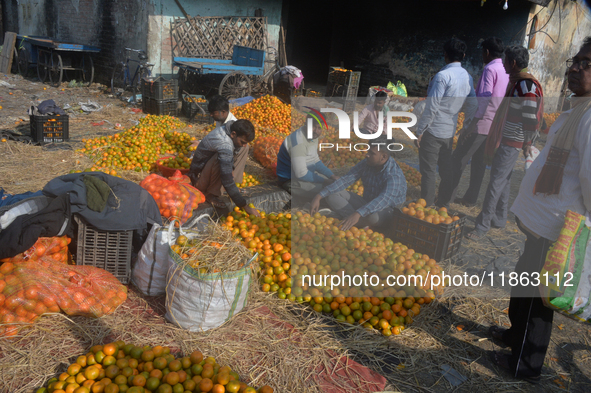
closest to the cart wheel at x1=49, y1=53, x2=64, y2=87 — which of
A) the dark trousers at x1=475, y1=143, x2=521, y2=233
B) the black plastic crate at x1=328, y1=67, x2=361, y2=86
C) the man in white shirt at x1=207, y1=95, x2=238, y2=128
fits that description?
the black plastic crate at x1=328, y1=67, x2=361, y2=86

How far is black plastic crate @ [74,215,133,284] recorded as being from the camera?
12.5ft

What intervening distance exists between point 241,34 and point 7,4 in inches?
606

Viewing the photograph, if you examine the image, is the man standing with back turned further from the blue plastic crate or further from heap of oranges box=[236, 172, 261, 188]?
the blue plastic crate

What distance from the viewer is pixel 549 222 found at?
2.86 m

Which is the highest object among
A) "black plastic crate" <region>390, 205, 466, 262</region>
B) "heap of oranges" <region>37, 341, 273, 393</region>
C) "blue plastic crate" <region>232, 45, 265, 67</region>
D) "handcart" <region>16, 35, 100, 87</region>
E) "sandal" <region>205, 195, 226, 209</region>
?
"blue plastic crate" <region>232, 45, 265, 67</region>

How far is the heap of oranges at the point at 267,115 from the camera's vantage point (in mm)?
9852

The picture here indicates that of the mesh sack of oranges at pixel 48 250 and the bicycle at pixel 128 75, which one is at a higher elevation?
the bicycle at pixel 128 75

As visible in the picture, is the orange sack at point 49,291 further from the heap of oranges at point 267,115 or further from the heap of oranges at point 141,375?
the heap of oranges at point 267,115

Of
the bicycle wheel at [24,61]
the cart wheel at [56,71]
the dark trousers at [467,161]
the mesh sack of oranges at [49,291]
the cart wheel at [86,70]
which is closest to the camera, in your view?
the mesh sack of oranges at [49,291]

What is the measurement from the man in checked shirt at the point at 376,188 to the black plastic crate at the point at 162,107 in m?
7.14

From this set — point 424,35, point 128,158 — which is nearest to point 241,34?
point 424,35

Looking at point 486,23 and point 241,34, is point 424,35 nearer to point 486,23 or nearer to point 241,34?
point 486,23

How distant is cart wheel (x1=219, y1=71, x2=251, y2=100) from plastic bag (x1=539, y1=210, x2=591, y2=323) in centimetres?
1157

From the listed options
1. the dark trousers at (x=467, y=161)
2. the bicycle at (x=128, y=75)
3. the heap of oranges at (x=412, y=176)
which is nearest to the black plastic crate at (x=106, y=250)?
the dark trousers at (x=467, y=161)
